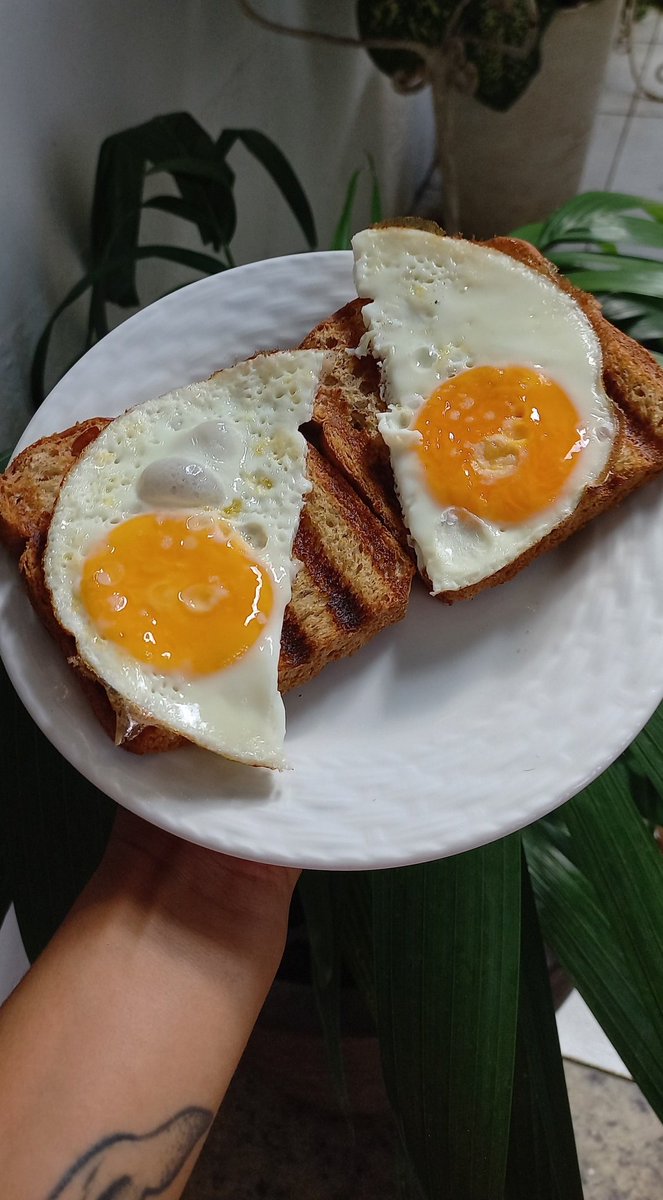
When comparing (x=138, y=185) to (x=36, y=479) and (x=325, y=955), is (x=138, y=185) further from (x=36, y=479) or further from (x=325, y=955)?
(x=325, y=955)

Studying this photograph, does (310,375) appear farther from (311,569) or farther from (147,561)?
(147,561)

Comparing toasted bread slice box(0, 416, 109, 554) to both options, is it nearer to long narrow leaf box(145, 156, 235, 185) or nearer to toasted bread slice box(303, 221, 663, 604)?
toasted bread slice box(303, 221, 663, 604)

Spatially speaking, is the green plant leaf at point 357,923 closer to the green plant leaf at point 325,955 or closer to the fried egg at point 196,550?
the green plant leaf at point 325,955

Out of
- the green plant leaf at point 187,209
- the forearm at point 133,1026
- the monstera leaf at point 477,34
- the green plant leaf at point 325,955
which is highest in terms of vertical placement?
the monstera leaf at point 477,34

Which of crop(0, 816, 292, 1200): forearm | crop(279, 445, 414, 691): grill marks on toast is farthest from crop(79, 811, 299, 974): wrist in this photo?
crop(279, 445, 414, 691): grill marks on toast

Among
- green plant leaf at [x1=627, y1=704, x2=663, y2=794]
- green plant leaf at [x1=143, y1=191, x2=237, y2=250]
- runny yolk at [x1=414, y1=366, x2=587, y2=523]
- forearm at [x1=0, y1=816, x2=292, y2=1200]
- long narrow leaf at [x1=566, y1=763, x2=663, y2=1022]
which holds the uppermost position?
green plant leaf at [x1=143, y1=191, x2=237, y2=250]

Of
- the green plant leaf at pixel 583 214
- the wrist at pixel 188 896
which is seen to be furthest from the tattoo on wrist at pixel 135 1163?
the green plant leaf at pixel 583 214

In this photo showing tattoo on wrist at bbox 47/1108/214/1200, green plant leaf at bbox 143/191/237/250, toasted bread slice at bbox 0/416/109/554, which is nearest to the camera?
tattoo on wrist at bbox 47/1108/214/1200
